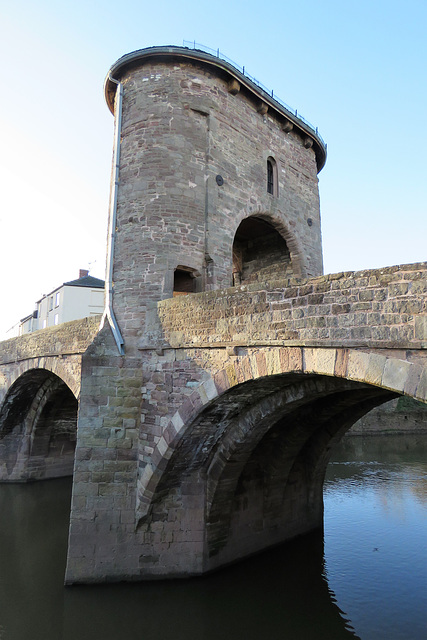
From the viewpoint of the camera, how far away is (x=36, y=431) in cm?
1603

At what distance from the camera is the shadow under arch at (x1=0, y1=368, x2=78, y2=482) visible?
15609 mm

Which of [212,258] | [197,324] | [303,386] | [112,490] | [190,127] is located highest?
[190,127]

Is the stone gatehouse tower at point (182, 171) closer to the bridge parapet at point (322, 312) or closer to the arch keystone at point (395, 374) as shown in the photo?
the bridge parapet at point (322, 312)

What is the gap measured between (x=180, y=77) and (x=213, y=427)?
7.82 metres

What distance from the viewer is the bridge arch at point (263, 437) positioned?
4988 millimetres

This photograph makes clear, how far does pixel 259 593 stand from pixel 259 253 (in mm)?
9415

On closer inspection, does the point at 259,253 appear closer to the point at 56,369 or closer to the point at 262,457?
the point at 262,457

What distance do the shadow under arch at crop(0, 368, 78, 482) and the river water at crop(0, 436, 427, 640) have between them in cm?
420

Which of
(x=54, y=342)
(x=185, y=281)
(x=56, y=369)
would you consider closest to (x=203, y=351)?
(x=185, y=281)

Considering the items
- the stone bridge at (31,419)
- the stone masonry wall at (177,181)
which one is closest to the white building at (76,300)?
the stone bridge at (31,419)

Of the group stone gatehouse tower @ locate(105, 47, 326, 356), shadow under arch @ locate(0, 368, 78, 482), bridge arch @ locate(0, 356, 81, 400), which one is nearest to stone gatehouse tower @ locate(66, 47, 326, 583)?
stone gatehouse tower @ locate(105, 47, 326, 356)

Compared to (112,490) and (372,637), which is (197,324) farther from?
(372,637)

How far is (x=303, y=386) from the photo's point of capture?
273 inches

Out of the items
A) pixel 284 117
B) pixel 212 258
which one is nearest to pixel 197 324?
pixel 212 258
